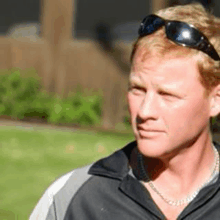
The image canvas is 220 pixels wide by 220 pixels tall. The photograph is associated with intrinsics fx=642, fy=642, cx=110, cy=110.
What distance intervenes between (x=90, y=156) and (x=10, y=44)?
4349mm

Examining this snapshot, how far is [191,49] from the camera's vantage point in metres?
2.75

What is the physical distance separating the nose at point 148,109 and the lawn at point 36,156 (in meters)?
3.82

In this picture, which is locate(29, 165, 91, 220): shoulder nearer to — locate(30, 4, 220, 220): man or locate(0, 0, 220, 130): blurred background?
locate(30, 4, 220, 220): man

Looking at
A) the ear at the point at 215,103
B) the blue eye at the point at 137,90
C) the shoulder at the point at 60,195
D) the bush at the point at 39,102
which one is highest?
the blue eye at the point at 137,90

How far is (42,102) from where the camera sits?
11.5 m

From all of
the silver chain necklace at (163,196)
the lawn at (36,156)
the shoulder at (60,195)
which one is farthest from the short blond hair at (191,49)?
the lawn at (36,156)

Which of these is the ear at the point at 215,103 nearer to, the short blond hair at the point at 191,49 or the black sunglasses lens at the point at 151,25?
the short blond hair at the point at 191,49

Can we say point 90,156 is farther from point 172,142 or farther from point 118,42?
point 172,142

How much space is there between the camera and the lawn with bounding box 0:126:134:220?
6855 millimetres

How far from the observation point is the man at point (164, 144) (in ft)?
8.93

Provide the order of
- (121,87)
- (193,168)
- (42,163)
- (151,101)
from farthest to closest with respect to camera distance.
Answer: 1. (121,87)
2. (42,163)
3. (193,168)
4. (151,101)

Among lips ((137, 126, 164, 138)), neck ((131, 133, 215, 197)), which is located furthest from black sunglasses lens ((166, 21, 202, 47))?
neck ((131, 133, 215, 197))

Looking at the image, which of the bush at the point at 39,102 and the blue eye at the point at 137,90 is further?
the bush at the point at 39,102

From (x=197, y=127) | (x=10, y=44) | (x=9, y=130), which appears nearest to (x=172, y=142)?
(x=197, y=127)
